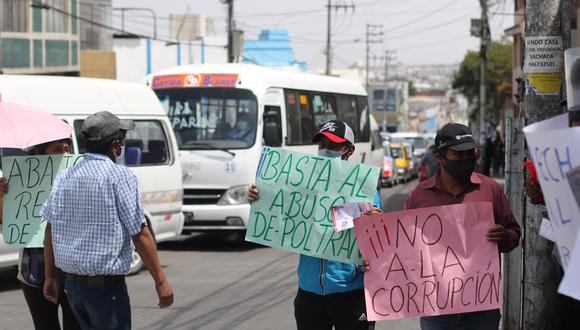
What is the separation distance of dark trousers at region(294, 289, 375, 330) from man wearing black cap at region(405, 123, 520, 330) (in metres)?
0.40

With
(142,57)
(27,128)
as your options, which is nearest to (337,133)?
(27,128)

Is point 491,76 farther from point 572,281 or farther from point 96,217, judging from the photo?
point 572,281

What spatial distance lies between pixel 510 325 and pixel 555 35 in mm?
2386

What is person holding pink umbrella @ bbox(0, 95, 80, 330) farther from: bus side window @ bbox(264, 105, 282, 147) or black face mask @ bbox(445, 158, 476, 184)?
bus side window @ bbox(264, 105, 282, 147)

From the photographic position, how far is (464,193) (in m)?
5.23

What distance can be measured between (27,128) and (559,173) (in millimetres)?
3848

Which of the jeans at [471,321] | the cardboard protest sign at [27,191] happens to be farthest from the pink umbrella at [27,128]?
the jeans at [471,321]

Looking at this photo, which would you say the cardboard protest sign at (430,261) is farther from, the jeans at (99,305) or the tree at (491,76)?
the tree at (491,76)

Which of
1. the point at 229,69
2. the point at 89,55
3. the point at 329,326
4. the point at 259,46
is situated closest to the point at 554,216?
the point at 329,326

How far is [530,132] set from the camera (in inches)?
142

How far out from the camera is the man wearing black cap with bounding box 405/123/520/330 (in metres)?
5.11

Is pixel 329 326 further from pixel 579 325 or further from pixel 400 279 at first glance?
pixel 579 325

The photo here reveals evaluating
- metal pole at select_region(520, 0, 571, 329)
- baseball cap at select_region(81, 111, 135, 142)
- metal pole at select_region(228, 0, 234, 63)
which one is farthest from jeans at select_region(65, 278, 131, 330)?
metal pole at select_region(228, 0, 234, 63)

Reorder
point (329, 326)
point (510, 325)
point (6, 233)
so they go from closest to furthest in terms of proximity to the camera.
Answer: point (329, 326)
point (6, 233)
point (510, 325)
